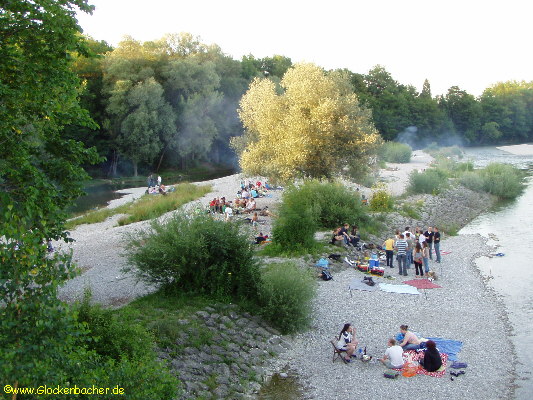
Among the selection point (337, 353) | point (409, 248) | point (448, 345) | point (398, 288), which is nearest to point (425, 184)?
point (409, 248)

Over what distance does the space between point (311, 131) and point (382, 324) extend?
14443 mm

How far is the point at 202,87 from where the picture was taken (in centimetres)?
5534

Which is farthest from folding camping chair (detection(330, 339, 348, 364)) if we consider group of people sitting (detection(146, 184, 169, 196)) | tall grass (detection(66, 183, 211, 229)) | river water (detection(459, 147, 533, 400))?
group of people sitting (detection(146, 184, 169, 196))

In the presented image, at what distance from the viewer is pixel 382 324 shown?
596 inches

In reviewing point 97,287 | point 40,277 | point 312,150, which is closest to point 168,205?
point 312,150

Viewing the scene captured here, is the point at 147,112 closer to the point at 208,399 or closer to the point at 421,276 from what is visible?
the point at 421,276

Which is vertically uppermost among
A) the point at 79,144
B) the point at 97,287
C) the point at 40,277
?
the point at 79,144

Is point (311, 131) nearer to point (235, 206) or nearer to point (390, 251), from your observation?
point (235, 206)

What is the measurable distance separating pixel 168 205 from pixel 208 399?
71.5ft

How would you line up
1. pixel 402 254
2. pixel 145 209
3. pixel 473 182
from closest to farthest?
pixel 402 254 < pixel 145 209 < pixel 473 182

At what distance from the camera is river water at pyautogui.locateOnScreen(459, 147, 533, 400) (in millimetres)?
13811

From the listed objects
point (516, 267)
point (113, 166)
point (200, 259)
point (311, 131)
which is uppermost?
point (311, 131)

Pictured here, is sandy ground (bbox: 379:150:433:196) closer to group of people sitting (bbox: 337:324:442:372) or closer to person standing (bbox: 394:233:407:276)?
person standing (bbox: 394:233:407:276)

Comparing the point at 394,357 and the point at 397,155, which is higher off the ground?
the point at 397,155
